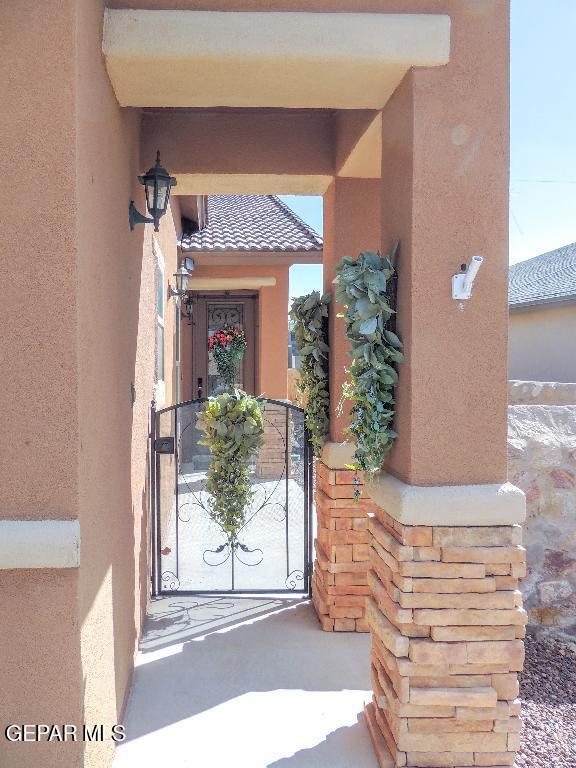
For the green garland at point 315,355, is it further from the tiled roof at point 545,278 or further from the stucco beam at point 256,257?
the tiled roof at point 545,278

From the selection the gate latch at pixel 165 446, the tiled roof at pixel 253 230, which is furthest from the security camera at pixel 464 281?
the tiled roof at pixel 253 230

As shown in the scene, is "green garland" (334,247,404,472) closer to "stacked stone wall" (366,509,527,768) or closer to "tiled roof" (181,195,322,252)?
"stacked stone wall" (366,509,527,768)

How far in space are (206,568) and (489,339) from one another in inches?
154

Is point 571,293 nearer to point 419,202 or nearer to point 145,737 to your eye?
point 419,202

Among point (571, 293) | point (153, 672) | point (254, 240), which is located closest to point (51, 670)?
point (153, 672)

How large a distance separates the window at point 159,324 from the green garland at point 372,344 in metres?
2.91

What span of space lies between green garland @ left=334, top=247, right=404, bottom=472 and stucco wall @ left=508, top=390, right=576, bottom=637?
200cm

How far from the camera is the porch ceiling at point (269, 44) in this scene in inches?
108

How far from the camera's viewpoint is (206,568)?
5.76m

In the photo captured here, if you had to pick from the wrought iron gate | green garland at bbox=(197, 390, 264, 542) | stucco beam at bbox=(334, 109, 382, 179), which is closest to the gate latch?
the wrought iron gate

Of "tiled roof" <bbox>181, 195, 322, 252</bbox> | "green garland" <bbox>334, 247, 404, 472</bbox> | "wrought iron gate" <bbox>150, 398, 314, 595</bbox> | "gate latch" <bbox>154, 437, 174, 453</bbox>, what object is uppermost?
"tiled roof" <bbox>181, 195, 322, 252</bbox>

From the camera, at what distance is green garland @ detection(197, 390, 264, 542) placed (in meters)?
4.80

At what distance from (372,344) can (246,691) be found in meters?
2.29

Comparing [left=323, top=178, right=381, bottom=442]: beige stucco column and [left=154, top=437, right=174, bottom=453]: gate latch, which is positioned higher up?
[left=323, top=178, right=381, bottom=442]: beige stucco column
